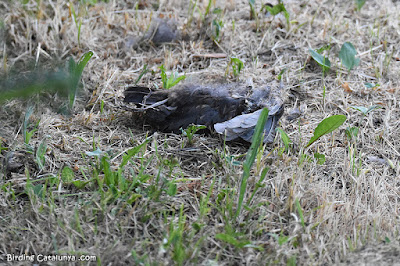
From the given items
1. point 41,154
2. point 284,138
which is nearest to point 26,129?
point 41,154

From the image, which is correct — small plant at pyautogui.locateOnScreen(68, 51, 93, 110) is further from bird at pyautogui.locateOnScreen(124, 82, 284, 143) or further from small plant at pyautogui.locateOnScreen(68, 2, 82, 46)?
small plant at pyautogui.locateOnScreen(68, 2, 82, 46)

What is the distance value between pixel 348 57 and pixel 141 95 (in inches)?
47.4

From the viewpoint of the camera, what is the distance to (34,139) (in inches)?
74.9

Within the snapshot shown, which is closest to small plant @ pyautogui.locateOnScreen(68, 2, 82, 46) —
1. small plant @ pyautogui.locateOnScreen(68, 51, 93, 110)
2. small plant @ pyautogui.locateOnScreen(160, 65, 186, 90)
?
small plant @ pyautogui.locateOnScreen(68, 51, 93, 110)

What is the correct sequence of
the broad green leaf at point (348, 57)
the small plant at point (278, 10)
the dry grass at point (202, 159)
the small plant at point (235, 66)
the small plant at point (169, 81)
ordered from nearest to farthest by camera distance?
the dry grass at point (202, 159) < the small plant at point (169, 81) < the small plant at point (235, 66) < the broad green leaf at point (348, 57) < the small plant at point (278, 10)

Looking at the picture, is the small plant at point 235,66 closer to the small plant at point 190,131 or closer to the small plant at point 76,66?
the small plant at point 190,131

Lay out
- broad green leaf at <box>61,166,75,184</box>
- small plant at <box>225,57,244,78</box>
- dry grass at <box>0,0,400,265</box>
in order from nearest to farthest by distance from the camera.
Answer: dry grass at <box>0,0,400,265</box> → broad green leaf at <box>61,166,75,184</box> → small plant at <box>225,57,244,78</box>

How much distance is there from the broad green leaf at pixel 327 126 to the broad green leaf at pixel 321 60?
0.62 meters

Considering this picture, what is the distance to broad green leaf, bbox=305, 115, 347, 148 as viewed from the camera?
6.03ft

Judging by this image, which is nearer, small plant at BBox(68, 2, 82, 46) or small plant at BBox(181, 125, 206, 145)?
small plant at BBox(181, 125, 206, 145)

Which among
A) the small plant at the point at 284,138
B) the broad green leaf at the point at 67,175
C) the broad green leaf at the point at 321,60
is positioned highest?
the broad green leaf at the point at 321,60

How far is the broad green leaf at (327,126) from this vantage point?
72.4 inches

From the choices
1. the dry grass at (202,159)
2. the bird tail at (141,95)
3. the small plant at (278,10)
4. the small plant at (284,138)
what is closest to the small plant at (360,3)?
the dry grass at (202,159)

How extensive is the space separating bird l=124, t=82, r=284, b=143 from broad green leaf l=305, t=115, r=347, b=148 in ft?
0.61
